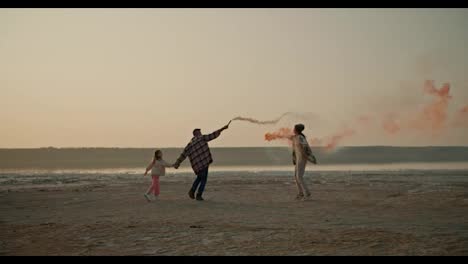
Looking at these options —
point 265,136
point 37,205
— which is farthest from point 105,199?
point 265,136

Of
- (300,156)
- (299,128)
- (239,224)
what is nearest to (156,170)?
(300,156)

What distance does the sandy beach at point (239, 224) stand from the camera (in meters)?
8.03

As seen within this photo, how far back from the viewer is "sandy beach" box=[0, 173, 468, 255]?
8031 millimetres

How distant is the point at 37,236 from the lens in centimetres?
940

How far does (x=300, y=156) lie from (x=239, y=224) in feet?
17.8

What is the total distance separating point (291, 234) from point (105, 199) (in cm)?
835

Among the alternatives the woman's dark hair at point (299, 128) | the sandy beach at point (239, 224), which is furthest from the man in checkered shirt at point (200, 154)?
the woman's dark hair at point (299, 128)

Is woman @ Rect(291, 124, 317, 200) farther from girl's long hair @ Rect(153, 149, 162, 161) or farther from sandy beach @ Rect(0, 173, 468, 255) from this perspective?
girl's long hair @ Rect(153, 149, 162, 161)

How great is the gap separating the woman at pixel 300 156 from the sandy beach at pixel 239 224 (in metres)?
0.56

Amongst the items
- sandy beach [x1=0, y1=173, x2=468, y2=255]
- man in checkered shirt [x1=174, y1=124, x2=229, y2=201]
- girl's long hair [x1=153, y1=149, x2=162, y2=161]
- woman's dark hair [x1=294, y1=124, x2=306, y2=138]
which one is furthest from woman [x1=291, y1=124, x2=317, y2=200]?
girl's long hair [x1=153, y1=149, x2=162, y2=161]

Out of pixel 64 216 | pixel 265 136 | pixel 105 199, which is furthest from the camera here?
pixel 265 136

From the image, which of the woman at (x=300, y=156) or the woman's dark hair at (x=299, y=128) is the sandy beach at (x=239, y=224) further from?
the woman's dark hair at (x=299, y=128)

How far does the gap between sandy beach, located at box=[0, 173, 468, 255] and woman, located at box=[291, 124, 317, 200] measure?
56cm
